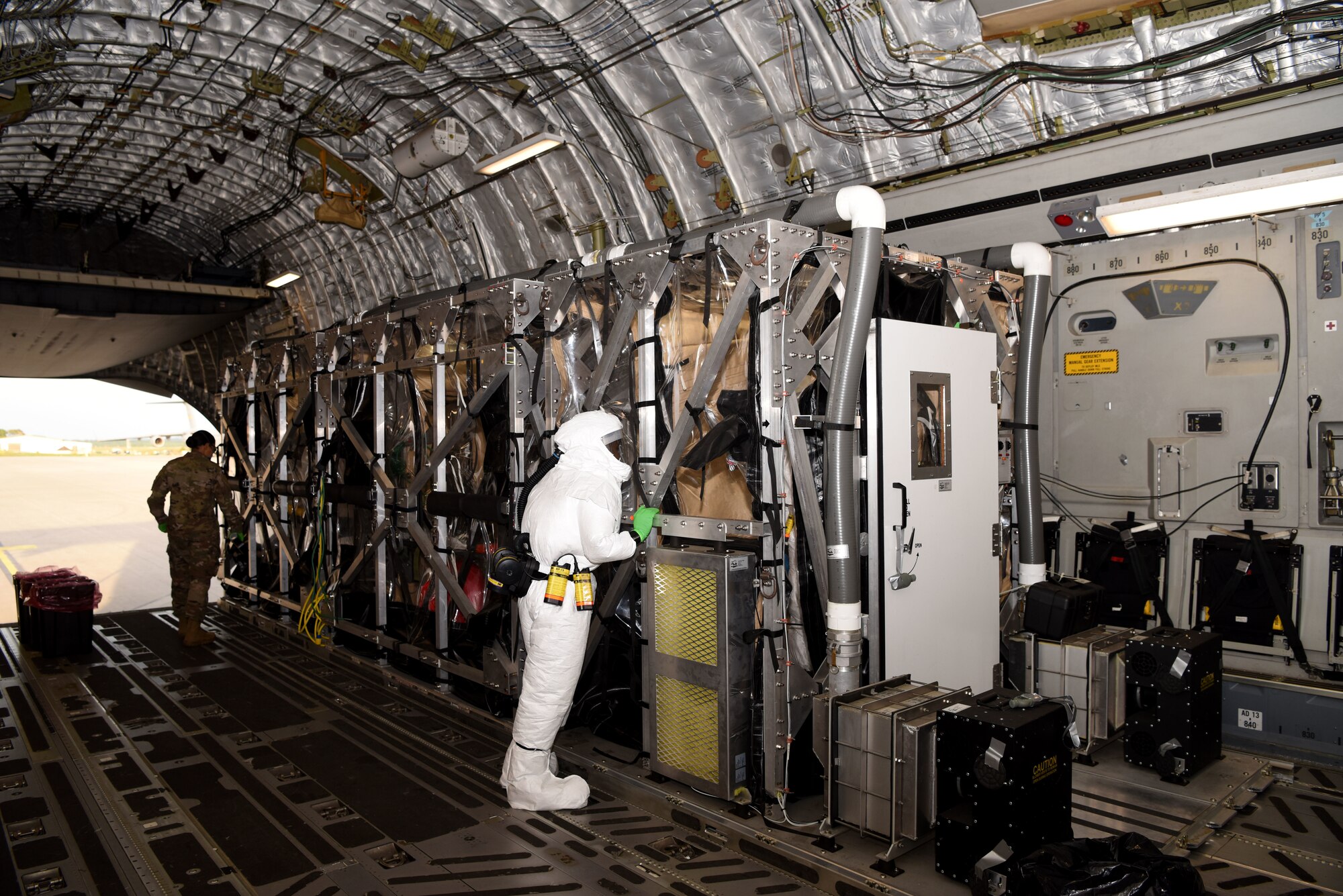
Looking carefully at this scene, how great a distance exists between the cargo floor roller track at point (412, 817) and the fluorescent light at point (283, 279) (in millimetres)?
11716

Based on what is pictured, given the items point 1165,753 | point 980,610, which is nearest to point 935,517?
point 980,610

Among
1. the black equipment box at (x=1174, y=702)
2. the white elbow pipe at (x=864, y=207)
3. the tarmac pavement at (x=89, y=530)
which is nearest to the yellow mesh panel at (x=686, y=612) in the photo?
the white elbow pipe at (x=864, y=207)

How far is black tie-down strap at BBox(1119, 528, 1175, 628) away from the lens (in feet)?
20.9

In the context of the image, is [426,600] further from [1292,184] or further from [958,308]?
[1292,184]

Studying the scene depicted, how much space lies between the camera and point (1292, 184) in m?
4.79

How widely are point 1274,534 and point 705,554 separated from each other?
4.09m

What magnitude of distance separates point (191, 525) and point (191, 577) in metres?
0.54

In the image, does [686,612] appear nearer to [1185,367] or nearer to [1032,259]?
[1032,259]

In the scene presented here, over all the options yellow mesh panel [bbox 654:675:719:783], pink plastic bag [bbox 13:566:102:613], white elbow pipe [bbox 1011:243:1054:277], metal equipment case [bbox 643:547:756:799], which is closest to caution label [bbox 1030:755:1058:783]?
metal equipment case [bbox 643:547:756:799]

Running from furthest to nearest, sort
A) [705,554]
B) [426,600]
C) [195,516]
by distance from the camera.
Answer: [195,516], [426,600], [705,554]

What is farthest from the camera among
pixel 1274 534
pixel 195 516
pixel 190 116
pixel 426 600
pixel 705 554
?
pixel 190 116

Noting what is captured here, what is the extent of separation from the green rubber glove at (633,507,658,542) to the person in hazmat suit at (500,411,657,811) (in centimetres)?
15

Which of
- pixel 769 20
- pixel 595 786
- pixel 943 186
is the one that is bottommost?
pixel 595 786

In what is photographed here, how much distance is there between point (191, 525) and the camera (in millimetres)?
8836
